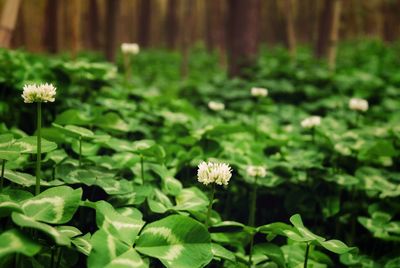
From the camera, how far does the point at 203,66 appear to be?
40.9ft

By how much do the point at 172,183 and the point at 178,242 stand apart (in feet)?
2.23

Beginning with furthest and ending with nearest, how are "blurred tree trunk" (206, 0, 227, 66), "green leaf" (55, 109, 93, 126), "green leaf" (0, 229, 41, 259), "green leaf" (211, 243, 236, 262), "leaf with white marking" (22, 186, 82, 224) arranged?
"blurred tree trunk" (206, 0, 227, 66), "green leaf" (55, 109, 93, 126), "green leaf" (211, 243, 236, 262), "leaf with white marking" (22, 186, 82, 224), "green leaf" (0, 229, 41, 259)

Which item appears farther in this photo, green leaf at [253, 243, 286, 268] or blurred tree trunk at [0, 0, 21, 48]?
blurred tree trunk at [0, 0, 21, 48]

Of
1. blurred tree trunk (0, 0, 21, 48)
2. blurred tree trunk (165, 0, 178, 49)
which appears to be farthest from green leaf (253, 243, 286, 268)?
blurred tree trunk (165, 0, 178, 49)

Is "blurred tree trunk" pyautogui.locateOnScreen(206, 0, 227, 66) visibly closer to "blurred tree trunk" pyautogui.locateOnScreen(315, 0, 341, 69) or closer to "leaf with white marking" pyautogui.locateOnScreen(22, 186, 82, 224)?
"blurred tree trunk" pyautogui.locateOnScreen(315, 0, 341, 69)

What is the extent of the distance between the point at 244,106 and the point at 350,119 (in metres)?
1.20

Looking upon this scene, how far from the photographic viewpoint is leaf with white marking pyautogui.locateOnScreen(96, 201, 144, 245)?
53.1 inches

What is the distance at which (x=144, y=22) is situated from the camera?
16.4m

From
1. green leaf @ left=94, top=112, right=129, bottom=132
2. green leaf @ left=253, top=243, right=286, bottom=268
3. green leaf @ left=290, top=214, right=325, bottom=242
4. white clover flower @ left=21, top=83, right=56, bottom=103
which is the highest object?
white clover flower @ left=21, top=83, right=56, bottom=103

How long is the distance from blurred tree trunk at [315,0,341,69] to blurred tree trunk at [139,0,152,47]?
9.69 meters

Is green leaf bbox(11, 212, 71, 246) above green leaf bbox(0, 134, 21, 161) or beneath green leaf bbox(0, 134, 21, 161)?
beneath

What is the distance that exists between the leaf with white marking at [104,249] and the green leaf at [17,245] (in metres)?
0.17

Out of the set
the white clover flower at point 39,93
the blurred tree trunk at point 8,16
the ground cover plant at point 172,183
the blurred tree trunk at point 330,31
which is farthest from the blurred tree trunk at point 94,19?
the white clover flower at point 39,93

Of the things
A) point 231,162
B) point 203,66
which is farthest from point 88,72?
point 203,66
